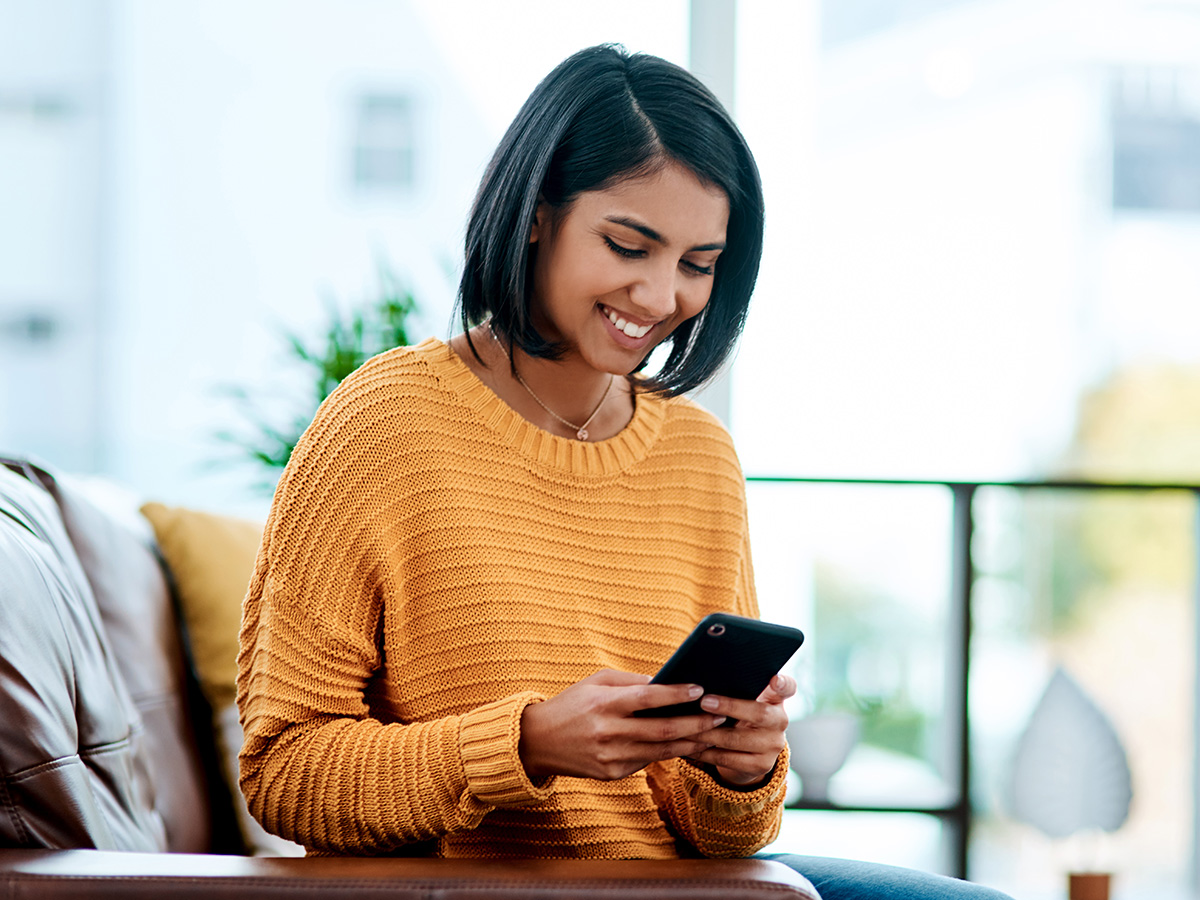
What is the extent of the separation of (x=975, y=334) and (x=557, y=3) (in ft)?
4.34

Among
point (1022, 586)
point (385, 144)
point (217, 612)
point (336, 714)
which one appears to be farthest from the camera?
point (385, 144)

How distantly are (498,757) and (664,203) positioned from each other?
21.5 inches

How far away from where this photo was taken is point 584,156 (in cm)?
111

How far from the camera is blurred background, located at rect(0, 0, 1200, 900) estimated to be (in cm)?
236

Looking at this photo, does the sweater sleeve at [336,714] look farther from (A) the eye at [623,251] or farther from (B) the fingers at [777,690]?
(A) the eye at [623,251]

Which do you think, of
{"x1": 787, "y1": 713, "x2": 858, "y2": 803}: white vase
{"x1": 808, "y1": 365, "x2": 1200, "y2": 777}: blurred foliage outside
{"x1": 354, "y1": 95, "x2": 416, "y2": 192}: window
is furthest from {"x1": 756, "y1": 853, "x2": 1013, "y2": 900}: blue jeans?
{"x1": 354, "y1": 95, "x2": 416, "y2": 192}: window

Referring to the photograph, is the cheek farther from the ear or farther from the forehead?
the ear

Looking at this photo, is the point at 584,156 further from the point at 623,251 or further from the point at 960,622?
the point at 960,622

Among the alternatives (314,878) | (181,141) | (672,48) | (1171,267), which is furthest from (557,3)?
(314,878)

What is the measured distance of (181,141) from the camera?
3.05 m

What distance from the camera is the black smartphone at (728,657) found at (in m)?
0.85

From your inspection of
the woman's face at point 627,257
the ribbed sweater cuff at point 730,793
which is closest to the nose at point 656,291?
the woman's face at point 627,257

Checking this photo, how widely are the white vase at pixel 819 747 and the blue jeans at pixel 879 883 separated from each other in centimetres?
105

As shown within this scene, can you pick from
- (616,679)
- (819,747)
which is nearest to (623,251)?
(616,679)
